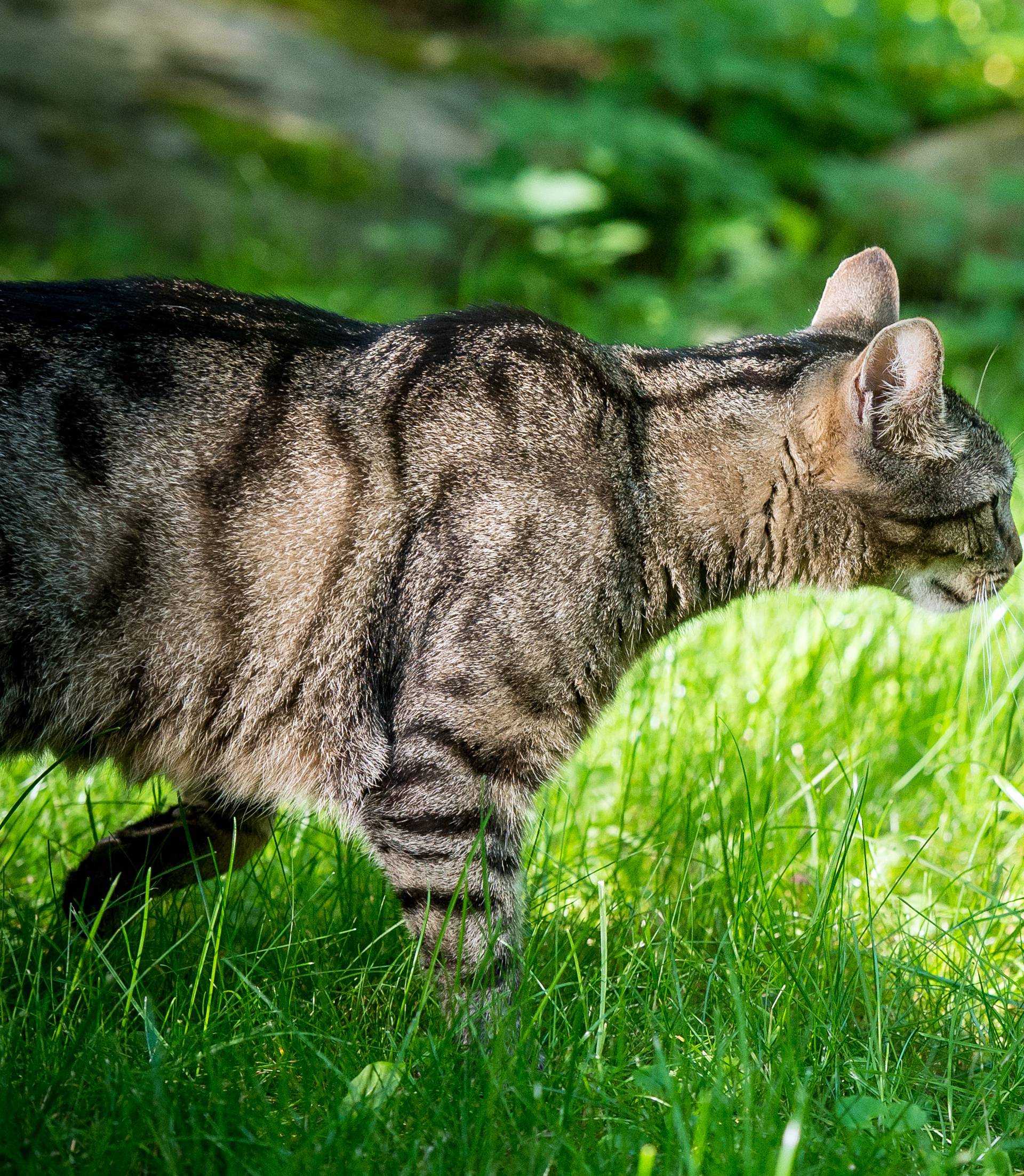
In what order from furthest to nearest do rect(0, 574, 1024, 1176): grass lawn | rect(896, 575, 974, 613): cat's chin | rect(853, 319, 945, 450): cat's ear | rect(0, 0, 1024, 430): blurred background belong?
rect(0, 0, 1024, 430): blurred background < rect(896, 575, 974, 613): cat's chin < rect(853, 319, 945, 450): cat's ear < rect(0, 574, 1024, 1176): grass lawn

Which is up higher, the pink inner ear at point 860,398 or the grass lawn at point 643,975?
the pink inner ear at point 860,398

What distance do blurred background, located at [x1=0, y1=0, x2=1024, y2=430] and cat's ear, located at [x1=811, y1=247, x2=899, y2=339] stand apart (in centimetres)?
303

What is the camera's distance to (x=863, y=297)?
3.09 m

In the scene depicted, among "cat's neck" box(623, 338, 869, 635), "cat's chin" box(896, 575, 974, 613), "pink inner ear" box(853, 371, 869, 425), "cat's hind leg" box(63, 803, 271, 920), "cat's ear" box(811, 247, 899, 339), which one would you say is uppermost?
"cat's ear" box(811, 247, 899, 339)

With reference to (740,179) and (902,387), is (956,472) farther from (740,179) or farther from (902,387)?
(740,179)

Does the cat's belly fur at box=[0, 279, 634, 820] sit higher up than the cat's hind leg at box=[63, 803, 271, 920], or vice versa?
the cat's belly fur at box=[0, 279, 634, 820]

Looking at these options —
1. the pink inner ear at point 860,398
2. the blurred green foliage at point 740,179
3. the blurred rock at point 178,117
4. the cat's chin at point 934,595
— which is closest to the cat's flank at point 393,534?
the pink inner ear at point 860,398

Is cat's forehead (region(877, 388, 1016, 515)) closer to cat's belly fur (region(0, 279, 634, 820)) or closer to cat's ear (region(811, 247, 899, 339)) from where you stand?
cat's ear (region(811, 247, 899, 339))

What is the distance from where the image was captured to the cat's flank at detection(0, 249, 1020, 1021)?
7.83ft

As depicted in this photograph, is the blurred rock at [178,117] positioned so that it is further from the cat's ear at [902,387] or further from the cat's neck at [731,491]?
the cat's ear at [902,387]

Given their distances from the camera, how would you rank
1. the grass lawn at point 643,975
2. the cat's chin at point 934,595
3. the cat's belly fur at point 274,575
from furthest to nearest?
1. the cat's chin at point 934,595
2. the cat's belly fur at point 274,575
3. the grass lawn at point 643,975

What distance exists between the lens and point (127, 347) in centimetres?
253

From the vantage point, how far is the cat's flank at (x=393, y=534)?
239 cm

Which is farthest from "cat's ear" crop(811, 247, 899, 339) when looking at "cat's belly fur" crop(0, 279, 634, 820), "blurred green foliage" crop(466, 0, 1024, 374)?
"blurred green foliage" crop(466, 0, 1024, 374)
